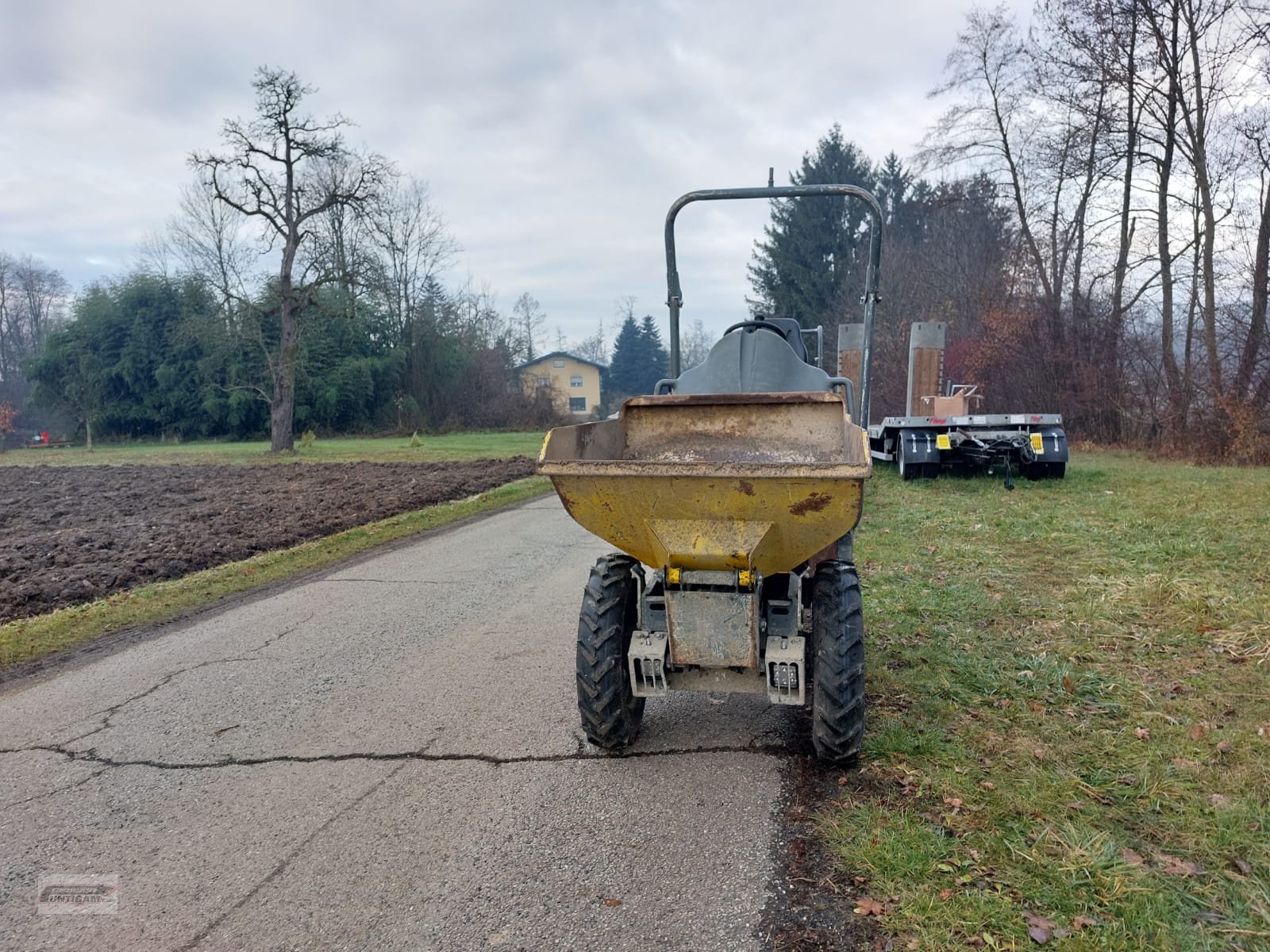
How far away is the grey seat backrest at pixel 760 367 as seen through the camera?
15.9 ft

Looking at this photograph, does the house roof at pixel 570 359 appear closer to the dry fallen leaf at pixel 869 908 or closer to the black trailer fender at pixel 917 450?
the black trailer fender at pixel 917 450

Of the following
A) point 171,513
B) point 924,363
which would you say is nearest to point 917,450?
Result: point 924,363

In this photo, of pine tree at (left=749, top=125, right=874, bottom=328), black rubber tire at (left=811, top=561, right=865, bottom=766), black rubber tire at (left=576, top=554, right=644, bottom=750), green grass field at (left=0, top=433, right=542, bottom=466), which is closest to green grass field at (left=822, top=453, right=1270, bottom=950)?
black rubber tire at (left=811, top=561, right=865, bottom=766)

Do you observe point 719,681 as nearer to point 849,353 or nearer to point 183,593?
point 183,593

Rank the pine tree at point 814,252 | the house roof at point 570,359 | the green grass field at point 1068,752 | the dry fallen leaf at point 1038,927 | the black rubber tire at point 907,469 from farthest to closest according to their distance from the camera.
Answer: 1. the house roof at point 570,359
2. the pine tree at point 814,252
3. the black rubber tire at point 907,469
4. the green grass field at point 1068,752
5. the dry fallen leaf at point 1038,927

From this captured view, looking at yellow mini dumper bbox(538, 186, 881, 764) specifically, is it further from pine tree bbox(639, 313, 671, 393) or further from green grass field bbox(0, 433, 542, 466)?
pine tree bbox(639, 313, 671, 393)

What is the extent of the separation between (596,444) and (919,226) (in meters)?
42.8

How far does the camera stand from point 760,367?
489cm

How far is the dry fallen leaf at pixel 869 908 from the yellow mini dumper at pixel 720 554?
30.3 inches

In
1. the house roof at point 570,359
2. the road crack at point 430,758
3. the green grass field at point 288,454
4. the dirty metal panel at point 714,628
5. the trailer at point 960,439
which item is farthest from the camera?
the house roof at point 570,359

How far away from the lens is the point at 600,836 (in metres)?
2.95

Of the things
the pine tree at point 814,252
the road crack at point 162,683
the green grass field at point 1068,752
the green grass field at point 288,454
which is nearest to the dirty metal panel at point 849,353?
the green grass field at point 1068,752

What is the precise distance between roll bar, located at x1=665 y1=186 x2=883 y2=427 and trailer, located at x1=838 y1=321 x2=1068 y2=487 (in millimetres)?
5707

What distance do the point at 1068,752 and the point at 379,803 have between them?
2.82 m
